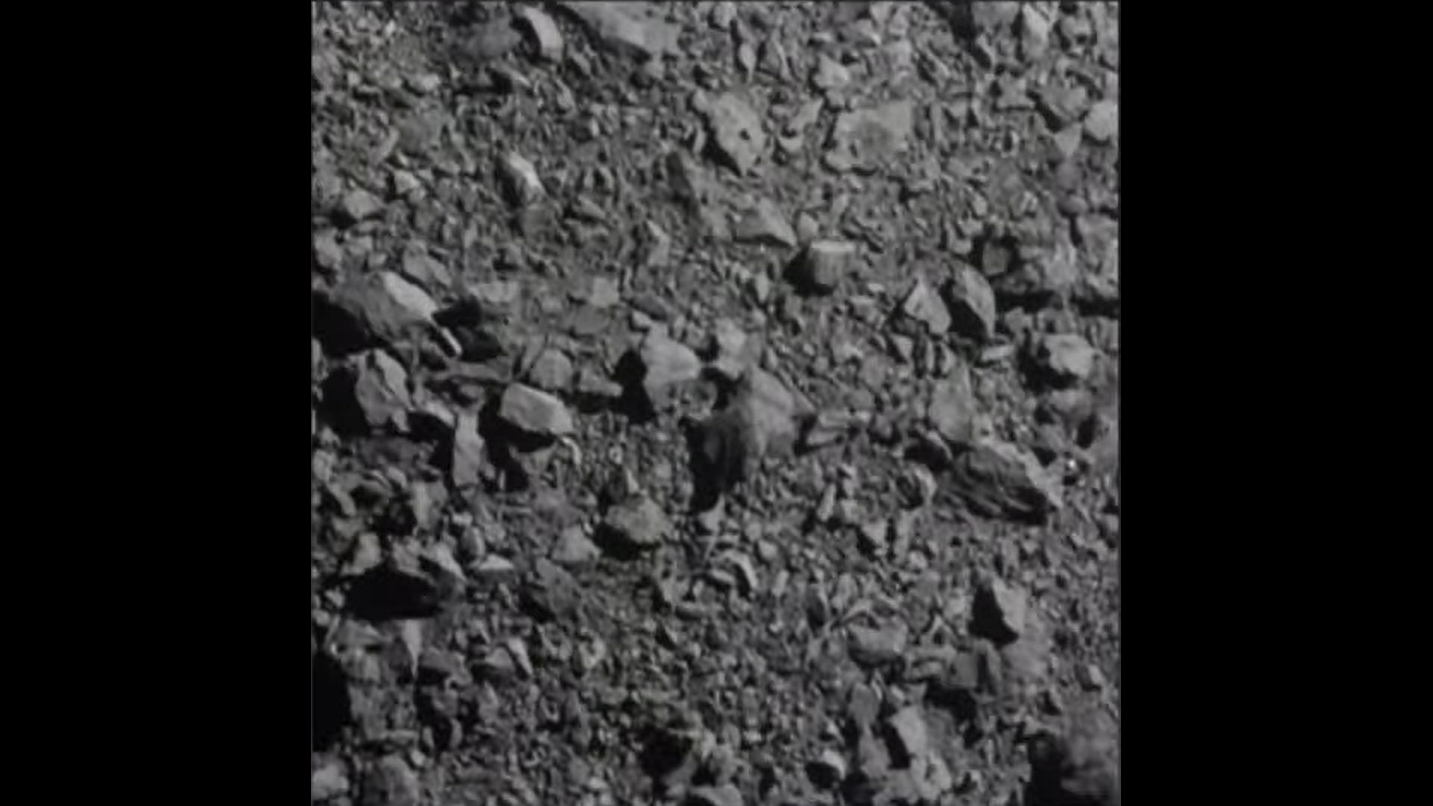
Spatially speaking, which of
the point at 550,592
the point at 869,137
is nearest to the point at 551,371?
the point at 550,592

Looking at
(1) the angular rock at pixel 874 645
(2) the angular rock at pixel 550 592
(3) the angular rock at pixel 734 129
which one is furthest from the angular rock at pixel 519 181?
(1) the angular rock at pixel 874 645


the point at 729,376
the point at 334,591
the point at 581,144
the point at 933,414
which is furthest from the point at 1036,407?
the point at 334,591

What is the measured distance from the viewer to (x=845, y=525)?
1044mm

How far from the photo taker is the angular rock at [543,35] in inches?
42.0

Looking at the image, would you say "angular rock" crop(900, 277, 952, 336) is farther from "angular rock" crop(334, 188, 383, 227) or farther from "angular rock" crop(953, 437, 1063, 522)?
"angular rock" crop(334, 188, 383, 227)

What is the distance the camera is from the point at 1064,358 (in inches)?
41.6

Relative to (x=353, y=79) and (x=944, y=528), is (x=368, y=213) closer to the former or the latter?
(x=353, y=79)

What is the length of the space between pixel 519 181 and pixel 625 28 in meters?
0.11

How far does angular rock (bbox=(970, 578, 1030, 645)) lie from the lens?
1043 mm

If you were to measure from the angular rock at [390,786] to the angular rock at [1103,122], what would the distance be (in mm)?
541

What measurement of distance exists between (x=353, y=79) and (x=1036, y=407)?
0.44 metres

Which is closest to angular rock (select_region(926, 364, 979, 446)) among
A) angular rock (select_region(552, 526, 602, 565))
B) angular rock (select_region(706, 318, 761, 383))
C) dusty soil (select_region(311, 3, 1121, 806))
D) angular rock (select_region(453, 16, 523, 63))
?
dusty soil (select_region(311, 3, 1121, 806))

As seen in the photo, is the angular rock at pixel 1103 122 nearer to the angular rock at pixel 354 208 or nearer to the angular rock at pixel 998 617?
the angular rock at pixel 998 617

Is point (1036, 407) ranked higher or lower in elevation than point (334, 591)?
higher
